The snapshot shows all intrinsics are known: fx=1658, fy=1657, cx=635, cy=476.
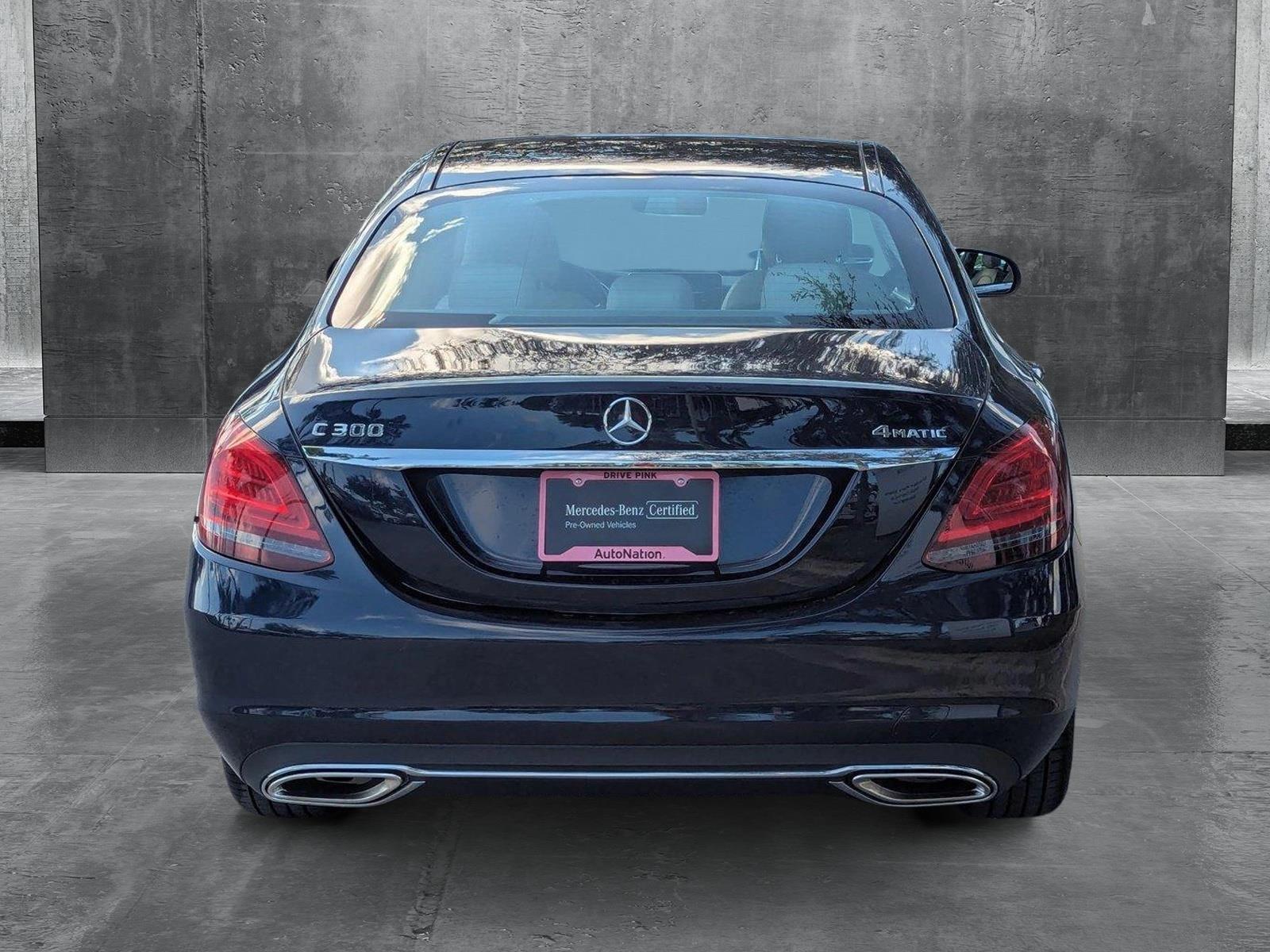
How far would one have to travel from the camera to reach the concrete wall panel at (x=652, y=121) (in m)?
8.95

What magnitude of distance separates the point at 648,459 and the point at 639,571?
204mm

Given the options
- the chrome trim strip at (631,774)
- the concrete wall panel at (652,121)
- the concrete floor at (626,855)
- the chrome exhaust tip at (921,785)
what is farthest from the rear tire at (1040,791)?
the concrete wall panel at (652,121)

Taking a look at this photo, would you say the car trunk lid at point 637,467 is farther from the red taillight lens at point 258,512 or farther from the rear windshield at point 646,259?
the rear windshield at point 646,259

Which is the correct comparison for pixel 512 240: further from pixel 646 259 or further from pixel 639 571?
pixel 639 571

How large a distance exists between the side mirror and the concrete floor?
1211 mm

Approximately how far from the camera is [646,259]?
156 inches

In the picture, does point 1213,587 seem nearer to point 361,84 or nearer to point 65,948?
point 65,948

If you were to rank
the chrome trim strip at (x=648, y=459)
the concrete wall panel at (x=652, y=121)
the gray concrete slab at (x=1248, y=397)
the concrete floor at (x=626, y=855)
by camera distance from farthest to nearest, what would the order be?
the gray concrete slab at (x=1248, y=397) → the concrete wall panel at (x=652, y=121) → the concrete floor at (x=626, y=855) → the chrome trim strip at (x=648, y=459)

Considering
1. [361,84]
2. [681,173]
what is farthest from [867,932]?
[361,84]

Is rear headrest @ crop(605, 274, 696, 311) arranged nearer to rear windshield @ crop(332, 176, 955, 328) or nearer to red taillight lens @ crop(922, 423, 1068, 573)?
rear windshield @ crop(332, 176, 955, 328)

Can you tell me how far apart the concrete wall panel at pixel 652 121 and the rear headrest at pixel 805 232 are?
5325mm

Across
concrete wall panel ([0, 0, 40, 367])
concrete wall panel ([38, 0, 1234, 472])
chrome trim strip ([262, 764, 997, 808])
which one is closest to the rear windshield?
chrome trim strip ([262, 764, 997, 808])

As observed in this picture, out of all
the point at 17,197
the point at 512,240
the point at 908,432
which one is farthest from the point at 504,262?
the point at 17,197

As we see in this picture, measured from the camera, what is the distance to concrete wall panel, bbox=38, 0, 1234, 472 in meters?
8.95
